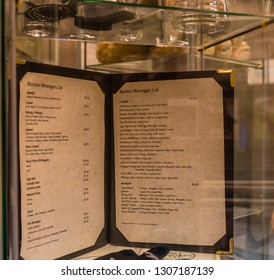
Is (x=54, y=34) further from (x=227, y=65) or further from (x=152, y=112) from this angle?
(x=227, y=65)

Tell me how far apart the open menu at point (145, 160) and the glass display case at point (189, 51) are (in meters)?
0.04

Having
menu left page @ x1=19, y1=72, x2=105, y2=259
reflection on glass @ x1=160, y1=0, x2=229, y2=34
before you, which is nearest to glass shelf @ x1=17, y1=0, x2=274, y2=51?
reflection on glass @ x1=160, y1=0, x2=229, y2=34

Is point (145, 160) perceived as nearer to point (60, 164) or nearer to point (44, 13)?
point (60, 164)

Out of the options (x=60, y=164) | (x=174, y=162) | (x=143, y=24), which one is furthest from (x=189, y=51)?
(x=60, y=164)

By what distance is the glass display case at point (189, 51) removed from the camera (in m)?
0.71

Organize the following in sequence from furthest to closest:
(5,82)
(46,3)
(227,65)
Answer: (227,65) → (46,3) → (5,82)

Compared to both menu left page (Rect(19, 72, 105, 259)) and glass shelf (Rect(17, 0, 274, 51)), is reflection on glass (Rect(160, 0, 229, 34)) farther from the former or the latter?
menu left page (Rect(19, 72, 105, 259))

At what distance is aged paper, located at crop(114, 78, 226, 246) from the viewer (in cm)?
78

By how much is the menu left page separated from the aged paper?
0.23 ft

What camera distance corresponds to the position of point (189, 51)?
0.94 m

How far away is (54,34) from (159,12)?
0.23 meters

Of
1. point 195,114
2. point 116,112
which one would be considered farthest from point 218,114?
point 116,112

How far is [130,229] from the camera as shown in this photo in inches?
31.6

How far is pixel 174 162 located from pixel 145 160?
6 cm
